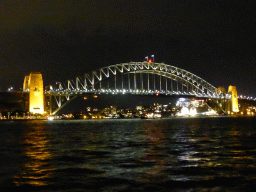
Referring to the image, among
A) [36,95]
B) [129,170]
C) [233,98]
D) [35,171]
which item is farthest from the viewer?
[233,98]

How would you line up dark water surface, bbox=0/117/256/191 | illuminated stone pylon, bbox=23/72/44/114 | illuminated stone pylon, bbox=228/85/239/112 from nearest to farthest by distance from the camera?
dark water surface, bbox=0/117/256/191 < illuminated stone pylon, bbox=23/72/44/114 < illuminated stone pylon, bbox=228/85/239/112

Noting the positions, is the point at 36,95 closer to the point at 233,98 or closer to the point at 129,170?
the point at 233,98

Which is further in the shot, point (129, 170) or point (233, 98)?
point (233, 98)

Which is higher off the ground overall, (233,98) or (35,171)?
(233,98)

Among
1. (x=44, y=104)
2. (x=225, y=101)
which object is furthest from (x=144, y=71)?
(x=225, y=101)

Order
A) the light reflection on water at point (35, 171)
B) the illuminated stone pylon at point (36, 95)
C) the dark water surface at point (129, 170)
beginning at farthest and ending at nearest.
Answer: the illuminated stone pylon at point (36, 95) → the light reflection on water at point (35, 171) → the dark water surface at point (129, 170)

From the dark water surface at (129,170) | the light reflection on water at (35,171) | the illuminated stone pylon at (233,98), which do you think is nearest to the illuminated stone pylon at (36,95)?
the illuminated stone pylon at (233,98)

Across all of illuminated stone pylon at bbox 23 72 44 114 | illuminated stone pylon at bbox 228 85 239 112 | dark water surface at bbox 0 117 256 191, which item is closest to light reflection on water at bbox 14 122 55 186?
dark water surface at bbox 0 117 256 191

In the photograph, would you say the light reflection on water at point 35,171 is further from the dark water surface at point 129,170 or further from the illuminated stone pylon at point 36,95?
the illuminated stone pylon at point 36,95

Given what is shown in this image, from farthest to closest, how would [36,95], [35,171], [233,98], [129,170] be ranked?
[233,98] → [36,95] → [35,171] → [129,170]

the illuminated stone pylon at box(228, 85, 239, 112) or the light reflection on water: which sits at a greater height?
the illuminated stone pylon at box(228, 85, 239, 112)

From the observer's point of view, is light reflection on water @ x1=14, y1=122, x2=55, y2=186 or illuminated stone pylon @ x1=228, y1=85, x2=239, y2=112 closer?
light reflection on water @ x1=14, y1=122, x2=55, y2=186

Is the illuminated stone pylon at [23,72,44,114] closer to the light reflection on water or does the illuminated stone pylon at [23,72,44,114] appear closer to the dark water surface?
the dark water surface

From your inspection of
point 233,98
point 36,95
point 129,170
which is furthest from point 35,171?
point 233,98
